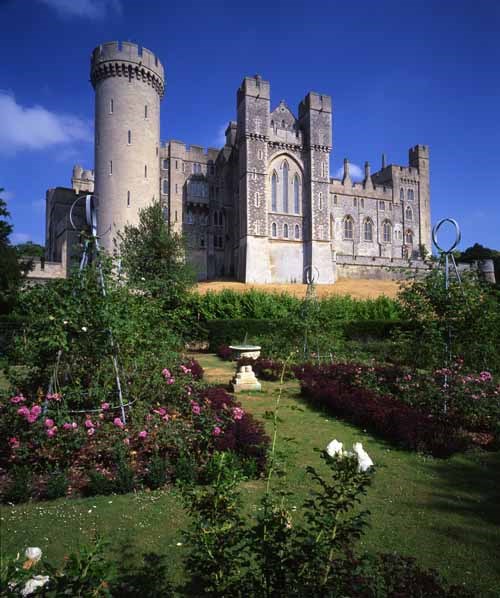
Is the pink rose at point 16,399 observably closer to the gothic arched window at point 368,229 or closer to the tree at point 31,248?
the gothic arched window at point 368,229

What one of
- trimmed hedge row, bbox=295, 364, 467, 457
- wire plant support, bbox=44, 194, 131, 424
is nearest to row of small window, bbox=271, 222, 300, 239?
trimmed hedge row, bbox=295, 364, 467, 457

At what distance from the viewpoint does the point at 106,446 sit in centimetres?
493

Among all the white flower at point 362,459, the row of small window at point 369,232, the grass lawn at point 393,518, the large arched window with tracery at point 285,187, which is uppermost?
the large arched window with tracery at point 285,187

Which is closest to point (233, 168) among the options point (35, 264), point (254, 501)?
point (35, 264)

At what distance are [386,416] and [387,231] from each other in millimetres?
47254

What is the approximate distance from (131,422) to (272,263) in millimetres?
32840

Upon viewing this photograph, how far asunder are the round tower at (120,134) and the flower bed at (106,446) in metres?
27.3

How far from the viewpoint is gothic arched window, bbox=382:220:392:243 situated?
5022cm

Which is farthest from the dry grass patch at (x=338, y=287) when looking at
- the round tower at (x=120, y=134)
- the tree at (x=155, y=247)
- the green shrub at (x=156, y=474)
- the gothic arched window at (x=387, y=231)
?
the green shrub at (x=156, y=474)

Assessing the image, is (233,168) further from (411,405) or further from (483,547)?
(483,547)

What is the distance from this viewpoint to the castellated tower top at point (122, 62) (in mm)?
30812

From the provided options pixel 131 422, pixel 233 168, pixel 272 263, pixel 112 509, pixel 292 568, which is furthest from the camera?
pixel 233 168

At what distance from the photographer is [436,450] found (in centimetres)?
583

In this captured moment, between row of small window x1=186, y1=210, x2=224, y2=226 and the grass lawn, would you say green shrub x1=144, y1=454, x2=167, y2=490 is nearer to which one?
the grass lawn
